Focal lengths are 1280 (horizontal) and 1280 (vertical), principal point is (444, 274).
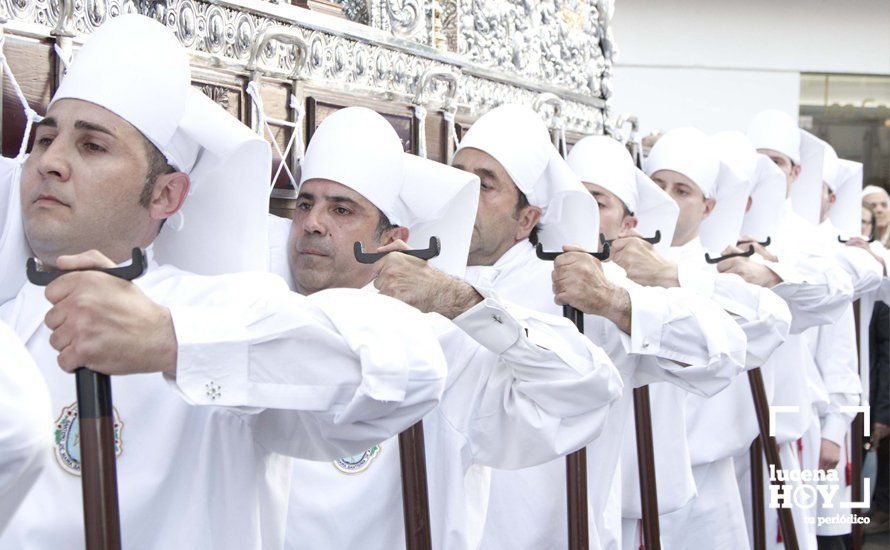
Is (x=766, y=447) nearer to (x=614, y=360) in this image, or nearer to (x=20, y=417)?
(x=614, y=360)

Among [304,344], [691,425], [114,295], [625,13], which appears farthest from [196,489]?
[625,13]

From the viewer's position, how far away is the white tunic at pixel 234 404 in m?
1.74

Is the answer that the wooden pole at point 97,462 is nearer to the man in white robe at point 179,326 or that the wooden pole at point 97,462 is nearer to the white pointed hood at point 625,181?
the man in white robe at point 179,326

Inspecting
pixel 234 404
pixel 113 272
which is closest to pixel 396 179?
pixel 234 404

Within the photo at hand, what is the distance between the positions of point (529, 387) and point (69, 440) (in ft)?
3.05

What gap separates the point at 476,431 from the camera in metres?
2.71

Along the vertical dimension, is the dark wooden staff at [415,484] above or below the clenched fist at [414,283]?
below

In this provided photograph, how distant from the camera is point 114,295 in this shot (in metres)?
1.59

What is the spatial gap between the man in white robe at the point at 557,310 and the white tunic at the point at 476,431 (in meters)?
0.33

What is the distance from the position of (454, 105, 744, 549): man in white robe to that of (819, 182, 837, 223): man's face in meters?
3.04

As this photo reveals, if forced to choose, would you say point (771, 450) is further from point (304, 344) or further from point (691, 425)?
point (304, 344)

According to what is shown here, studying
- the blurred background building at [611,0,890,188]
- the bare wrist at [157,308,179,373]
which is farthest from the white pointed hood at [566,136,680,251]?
the blurred background building at [611,0,890,188]

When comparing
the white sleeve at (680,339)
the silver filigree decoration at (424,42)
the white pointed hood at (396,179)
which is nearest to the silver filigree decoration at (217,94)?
the silver filigree decoration at (424,42)

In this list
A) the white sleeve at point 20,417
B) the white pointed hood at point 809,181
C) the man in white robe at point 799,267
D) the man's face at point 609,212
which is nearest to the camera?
the white sleeve at point 20,417
